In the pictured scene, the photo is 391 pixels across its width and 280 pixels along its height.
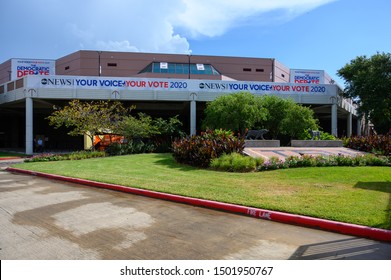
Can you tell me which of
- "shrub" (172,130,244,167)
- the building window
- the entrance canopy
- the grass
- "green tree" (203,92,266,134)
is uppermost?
the building window

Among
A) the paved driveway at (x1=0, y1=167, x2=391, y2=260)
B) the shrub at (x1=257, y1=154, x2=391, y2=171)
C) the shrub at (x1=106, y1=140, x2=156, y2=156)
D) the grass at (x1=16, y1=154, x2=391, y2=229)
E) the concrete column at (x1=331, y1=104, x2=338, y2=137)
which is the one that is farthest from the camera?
the concrete column at (x1=331, y1=104, x2=338, y2=137)

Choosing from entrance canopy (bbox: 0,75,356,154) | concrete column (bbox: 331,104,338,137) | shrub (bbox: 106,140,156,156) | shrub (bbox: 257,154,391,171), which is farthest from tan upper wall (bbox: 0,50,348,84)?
shrub (bbox: 257,154,391,171)

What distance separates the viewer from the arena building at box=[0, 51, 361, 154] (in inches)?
1070

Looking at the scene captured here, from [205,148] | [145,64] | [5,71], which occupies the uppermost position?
[5,71]

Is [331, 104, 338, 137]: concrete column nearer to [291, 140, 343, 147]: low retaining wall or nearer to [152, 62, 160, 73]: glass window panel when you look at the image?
[291, 140, 343, 147]: low retaining wall

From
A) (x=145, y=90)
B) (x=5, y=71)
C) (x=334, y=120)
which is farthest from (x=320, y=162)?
(x=5, y=71)

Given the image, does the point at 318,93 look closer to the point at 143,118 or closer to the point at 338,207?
the point at 143,118

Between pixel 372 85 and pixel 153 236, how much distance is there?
29307mm

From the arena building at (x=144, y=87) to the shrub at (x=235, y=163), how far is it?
46.7 feet

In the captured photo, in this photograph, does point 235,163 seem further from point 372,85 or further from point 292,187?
point 372,85

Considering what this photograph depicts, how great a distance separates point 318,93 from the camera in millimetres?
29297

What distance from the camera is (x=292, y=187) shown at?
9.36 metres

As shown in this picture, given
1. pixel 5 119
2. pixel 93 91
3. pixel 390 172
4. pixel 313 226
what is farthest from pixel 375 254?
pixel 5 119

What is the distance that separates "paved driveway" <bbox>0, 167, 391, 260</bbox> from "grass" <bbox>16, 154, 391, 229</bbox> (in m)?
0.85
